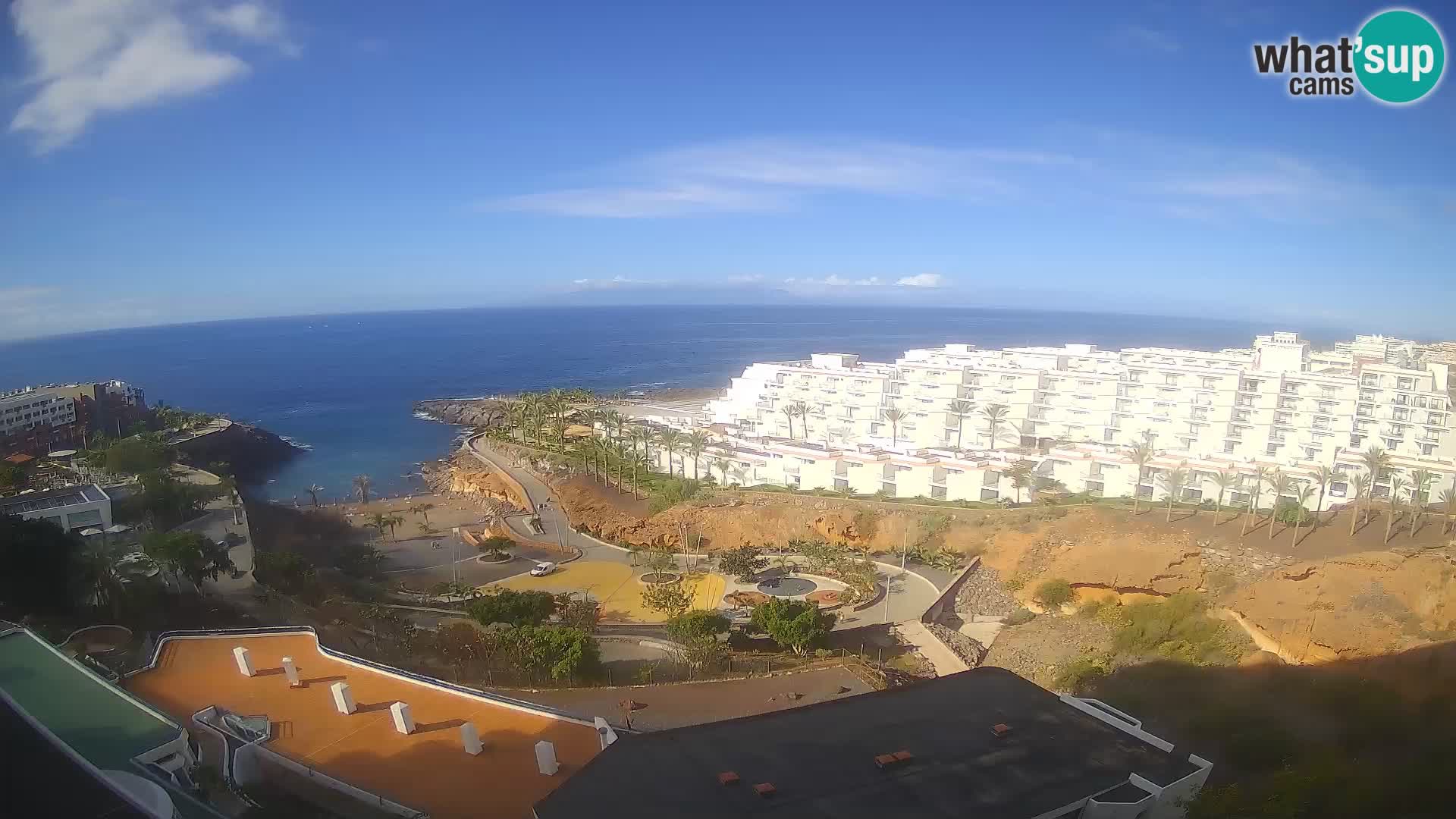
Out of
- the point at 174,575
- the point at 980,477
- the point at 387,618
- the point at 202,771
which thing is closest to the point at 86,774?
the point at 202,771

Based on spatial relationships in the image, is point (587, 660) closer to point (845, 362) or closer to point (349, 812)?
point (349, 812)

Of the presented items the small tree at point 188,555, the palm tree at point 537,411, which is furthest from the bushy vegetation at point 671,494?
the small tree at point 188,555

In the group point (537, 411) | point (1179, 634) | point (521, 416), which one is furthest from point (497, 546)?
point (1179, 634)

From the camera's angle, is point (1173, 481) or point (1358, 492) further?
point (1173, 481)

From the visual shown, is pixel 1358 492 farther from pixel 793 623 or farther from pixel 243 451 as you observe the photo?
pixel 243 451

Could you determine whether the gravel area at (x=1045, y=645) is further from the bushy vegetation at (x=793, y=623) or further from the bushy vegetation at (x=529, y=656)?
the bushy vegetation at (x=529, y=656)
